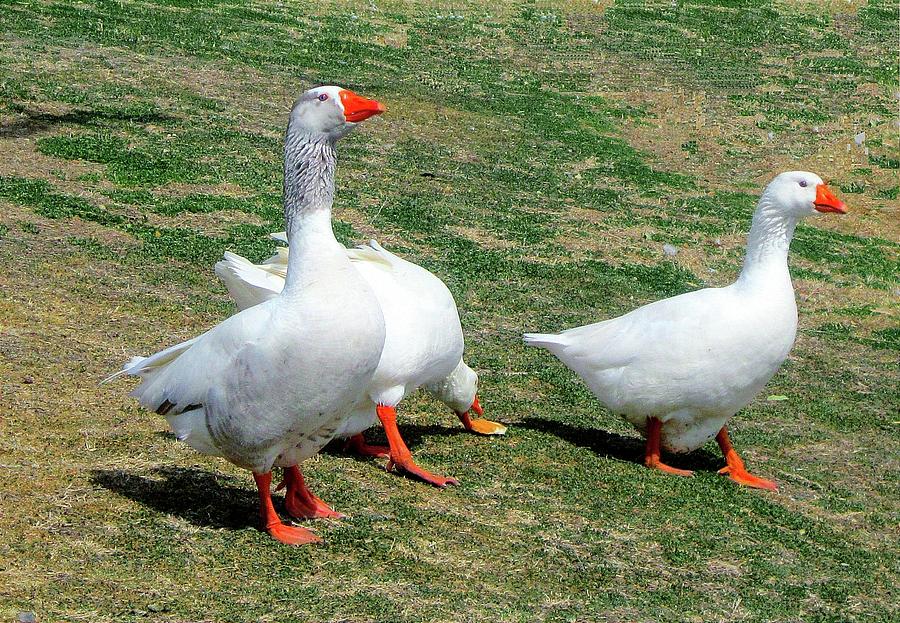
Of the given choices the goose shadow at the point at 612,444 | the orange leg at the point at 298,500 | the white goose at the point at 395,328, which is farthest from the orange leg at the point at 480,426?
the orange leg at the point at 298,500

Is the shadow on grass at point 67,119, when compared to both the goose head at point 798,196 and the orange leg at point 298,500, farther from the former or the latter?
the goose head at point 798,196

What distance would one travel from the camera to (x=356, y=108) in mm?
5719

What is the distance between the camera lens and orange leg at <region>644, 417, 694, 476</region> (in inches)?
317

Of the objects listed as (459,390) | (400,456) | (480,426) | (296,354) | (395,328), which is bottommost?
(480,426)

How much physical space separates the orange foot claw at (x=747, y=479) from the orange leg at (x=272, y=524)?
332cm

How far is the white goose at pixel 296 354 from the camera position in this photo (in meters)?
5.39

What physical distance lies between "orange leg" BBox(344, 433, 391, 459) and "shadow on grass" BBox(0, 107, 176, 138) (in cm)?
731

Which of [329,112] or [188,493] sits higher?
[329,112]

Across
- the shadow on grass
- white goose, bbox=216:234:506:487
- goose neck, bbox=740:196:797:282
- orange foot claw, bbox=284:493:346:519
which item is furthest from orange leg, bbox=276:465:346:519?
the shadow on grass

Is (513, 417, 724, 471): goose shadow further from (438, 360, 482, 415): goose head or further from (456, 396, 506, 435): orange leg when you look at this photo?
(438, 360, 482, 415): goose head

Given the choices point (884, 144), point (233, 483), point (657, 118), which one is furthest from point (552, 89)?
point (233, 483)

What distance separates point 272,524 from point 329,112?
2.12 m

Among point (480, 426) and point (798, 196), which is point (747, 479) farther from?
point (798, 196)

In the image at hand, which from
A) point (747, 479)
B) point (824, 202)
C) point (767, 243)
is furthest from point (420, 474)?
point (824, 202)
